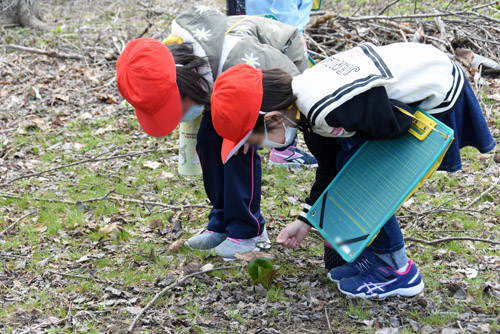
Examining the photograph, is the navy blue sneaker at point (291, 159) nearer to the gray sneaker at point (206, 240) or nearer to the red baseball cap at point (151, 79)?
the gray sneaker at point (206, 240)

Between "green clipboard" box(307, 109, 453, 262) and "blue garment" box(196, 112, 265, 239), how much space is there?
0.47 m

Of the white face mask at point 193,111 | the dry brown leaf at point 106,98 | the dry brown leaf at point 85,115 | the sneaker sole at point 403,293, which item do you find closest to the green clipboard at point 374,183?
the sneaker sole at point 403,293

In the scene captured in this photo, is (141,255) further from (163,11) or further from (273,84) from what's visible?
(163,11)

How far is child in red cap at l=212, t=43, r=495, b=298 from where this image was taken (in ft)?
7.57

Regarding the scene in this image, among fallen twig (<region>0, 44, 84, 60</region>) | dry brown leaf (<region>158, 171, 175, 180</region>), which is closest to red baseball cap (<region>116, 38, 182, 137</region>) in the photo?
dry brown leaf (<region>158, 171, 175, 180</region>)

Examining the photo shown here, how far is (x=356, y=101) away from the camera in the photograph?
2.30 metres

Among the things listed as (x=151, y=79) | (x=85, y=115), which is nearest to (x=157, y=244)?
(x=151, y=79)

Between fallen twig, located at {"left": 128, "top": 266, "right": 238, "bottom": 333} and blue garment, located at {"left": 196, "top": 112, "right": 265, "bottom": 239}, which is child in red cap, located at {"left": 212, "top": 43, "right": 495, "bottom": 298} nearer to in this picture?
blue garment, located at {"left": 196, "top": 112, "right": 265, "bottom": 239}

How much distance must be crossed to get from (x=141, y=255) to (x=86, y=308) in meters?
0.61

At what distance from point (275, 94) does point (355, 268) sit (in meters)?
1.14

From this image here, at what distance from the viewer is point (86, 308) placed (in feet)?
9.46

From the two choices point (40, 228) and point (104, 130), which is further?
point (104, 130)

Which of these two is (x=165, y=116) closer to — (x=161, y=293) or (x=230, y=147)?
(x=230, y=147)

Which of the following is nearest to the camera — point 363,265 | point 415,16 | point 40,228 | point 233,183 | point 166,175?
point 363,265
